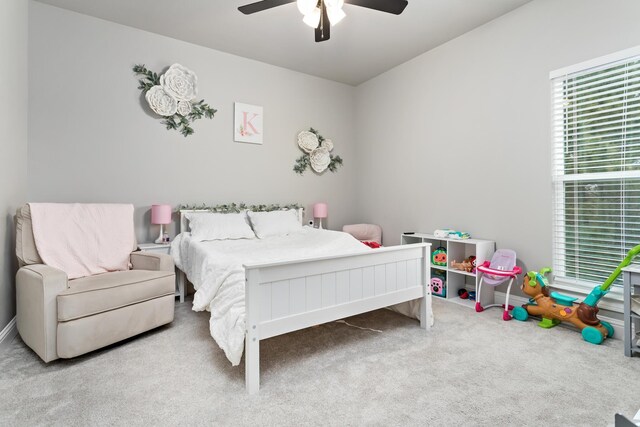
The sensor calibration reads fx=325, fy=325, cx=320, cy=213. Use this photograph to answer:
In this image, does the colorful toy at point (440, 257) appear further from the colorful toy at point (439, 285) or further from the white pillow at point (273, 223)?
the white pillow at point (273, 223)

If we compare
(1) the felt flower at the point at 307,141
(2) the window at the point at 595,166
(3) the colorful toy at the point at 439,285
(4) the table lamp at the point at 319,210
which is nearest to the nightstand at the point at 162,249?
(4) the table lamp at the point at 319,210

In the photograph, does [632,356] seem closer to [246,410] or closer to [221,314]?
[246,410]

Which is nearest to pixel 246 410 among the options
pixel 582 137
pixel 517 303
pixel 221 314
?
pixel 221 314

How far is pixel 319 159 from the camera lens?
15.7 ft

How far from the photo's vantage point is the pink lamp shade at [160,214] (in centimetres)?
336

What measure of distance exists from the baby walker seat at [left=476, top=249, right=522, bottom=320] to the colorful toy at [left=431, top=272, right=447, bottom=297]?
453 mm

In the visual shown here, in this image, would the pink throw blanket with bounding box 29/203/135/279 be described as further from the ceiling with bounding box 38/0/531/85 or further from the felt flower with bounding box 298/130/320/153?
the felt flower with bounding box 298/130/320/153

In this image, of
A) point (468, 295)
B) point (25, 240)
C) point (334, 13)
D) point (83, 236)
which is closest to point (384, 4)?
point (334, 13)

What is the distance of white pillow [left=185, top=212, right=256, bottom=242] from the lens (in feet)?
11.0

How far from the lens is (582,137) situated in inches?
108

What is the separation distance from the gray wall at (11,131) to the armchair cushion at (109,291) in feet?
2.12

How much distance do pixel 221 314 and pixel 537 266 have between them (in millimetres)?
2794

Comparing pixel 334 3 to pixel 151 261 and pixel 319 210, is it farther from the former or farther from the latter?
pixel 319 210

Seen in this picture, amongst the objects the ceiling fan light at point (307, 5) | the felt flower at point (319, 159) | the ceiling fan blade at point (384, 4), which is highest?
the ceiling fan blade at point (384, 4)
